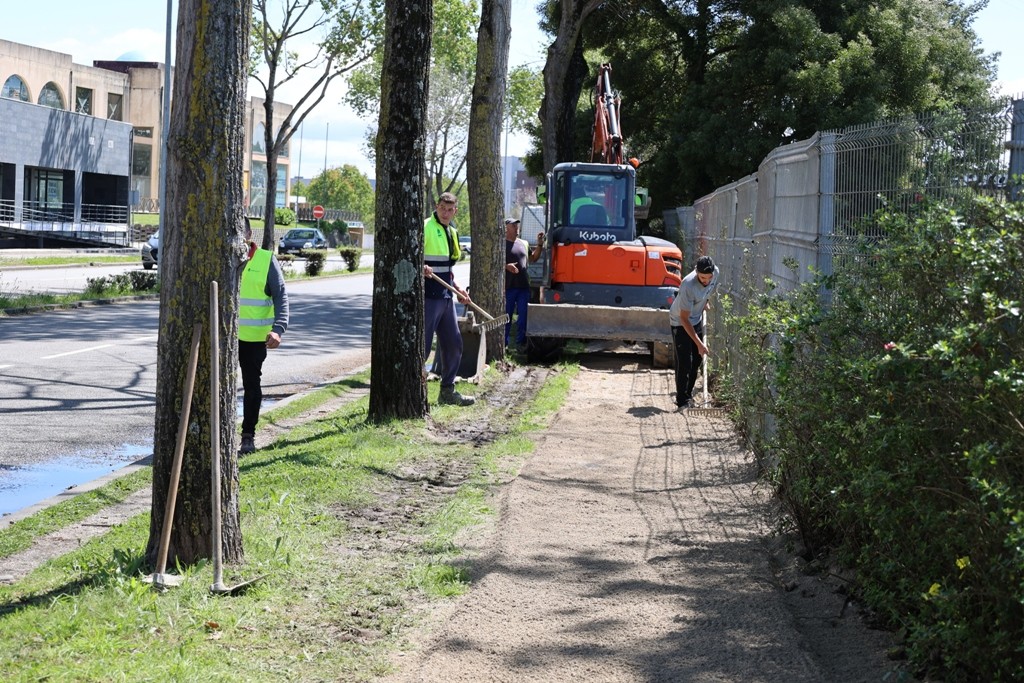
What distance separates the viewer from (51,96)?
6569cm

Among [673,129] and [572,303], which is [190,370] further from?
[673,129]

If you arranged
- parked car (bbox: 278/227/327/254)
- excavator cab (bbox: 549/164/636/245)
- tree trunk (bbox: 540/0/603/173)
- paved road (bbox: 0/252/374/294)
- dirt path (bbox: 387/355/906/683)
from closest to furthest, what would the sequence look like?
dirt path (bbox: 387/355/906/683) → excavator cab (bbox: 549/164/636/245) → tree trunk (bbox: 540/0/603/173) → paved road (bbox: 0/252/374/294) → parked car (bbox: 278/227/327/254)

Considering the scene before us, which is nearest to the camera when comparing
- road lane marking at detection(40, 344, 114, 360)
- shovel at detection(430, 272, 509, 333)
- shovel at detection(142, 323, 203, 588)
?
shovel at detection(142, 323, 203, 588)

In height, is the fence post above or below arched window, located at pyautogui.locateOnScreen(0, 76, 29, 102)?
below

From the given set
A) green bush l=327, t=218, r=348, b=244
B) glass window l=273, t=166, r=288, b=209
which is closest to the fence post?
green bush l=327, t=218, r=348, b=244

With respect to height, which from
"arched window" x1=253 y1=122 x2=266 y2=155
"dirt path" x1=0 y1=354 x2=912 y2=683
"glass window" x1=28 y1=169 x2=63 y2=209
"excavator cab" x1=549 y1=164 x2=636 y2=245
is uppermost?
"arched window" x1=253 y1=122 x2=266 y2=155

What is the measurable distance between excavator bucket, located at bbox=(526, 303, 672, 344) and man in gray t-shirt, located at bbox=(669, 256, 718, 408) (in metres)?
3.64

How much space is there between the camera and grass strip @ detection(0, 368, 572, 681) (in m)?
4.81

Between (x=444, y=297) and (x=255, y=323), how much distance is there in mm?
2923

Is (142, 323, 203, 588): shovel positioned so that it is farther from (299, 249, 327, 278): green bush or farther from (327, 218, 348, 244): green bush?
(327, 218, 348, 244): green bush

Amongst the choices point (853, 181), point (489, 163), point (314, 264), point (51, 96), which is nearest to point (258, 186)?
point (51, 96)

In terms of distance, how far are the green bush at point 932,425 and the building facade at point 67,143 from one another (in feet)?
120

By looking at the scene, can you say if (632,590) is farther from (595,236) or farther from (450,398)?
(595,236)

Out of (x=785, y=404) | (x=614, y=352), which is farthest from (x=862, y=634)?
(x=614, y=352)
